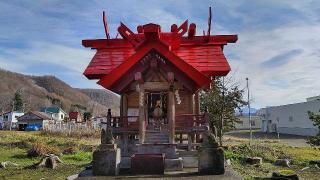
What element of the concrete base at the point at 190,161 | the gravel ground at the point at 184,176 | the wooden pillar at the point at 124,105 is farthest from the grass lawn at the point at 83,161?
the wooden pillar at the point at 124,105

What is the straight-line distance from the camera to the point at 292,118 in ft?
241

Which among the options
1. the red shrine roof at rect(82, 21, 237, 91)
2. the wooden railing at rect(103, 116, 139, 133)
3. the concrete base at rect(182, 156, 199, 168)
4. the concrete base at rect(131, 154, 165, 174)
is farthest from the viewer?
the wooden railing at rect(103, 116, 139, 133)

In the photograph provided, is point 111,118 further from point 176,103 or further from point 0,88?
point 0,88

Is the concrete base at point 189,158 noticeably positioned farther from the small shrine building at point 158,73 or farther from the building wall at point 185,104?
the building wall at point 185,104

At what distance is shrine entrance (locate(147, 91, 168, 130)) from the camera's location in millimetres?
18812

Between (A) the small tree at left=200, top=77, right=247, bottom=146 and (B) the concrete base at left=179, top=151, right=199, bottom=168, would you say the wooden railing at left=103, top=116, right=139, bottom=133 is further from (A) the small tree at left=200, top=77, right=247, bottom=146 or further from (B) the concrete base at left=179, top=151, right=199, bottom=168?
(A) the small tree at left=200, top=77, right=247, bottom=146

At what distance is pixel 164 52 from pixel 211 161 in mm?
4912

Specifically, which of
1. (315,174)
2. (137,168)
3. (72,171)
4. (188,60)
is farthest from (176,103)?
(315,174)

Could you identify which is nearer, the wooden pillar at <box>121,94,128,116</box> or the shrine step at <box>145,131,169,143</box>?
the shrine step at <box>145,131,169,143</box>

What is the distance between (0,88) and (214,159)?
183643 millimetres

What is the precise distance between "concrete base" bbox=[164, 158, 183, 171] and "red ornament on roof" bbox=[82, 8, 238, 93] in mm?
3357

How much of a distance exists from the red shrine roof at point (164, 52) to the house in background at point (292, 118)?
147 ft

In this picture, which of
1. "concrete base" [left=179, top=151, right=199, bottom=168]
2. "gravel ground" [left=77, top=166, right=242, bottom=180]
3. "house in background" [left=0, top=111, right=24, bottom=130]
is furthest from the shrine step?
"house in background" [left=0, top=111, right=24, bottom=130]

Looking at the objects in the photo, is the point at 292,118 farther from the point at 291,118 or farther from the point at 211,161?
the point at 211,161
